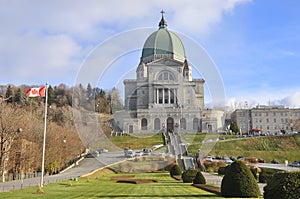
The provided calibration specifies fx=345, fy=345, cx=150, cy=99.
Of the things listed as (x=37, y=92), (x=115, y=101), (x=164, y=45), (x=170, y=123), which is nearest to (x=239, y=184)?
(x=37, y=92)

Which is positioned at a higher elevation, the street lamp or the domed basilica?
the domed basilica

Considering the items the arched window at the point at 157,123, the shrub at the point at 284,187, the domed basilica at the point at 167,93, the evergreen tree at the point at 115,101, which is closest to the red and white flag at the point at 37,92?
the evergreen tree at the point at 115,101

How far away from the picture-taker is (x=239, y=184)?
681 inches

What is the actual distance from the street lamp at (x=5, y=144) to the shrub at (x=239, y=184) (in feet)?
70.6

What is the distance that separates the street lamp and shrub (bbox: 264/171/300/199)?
2505 centimetres

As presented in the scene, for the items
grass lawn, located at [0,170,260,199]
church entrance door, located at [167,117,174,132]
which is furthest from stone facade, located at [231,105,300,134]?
grass lawn, located at [0,170,260,199]

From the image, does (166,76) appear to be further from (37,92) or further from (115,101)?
(37,92)

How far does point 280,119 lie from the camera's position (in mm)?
106750

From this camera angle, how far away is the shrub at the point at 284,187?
501 inches

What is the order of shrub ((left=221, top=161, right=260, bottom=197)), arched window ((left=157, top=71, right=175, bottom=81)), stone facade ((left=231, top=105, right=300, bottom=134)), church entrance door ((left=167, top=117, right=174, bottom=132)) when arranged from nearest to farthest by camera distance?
1. shrub ((left=221, top=161, right=260, bottom=197))
2. church entrance door ((left=167, top=117, right=174, bottom=132))
3. arched window ((left=157, top=71, right=175, bottom=81))
4. stone facade ((left=231, top=105, right=300, bottom=134))

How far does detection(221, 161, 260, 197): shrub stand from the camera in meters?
17.2

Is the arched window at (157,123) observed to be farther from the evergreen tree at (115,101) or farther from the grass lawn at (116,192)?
the grass lawn at (116,192)

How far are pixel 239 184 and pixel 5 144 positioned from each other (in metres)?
25.9

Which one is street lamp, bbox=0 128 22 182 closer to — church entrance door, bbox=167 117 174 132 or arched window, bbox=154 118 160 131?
arched window, bbox=154 118 160 131
